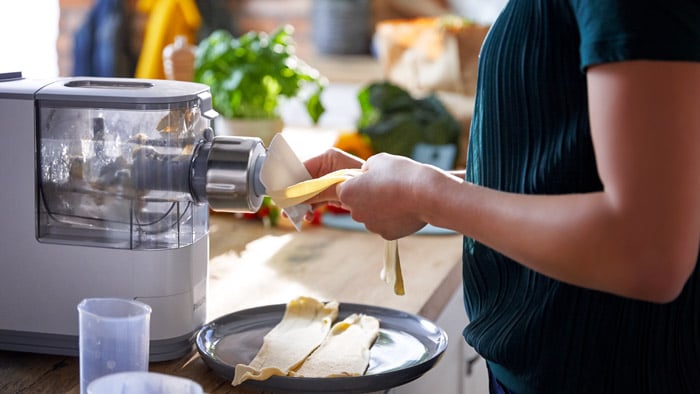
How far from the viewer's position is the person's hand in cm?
91

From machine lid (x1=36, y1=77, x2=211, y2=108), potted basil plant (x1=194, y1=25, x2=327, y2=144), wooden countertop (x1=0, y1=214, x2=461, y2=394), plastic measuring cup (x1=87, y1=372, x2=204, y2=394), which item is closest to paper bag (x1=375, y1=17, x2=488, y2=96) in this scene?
potted basil plant (x1=194, y1=25, x2=327, y2=144)

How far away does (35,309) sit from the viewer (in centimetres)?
117

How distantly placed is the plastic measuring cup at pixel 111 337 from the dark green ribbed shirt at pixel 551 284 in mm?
365

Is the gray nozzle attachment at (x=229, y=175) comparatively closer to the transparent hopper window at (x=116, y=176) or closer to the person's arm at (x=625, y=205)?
the transparent hopper window at (x=116, y=176)

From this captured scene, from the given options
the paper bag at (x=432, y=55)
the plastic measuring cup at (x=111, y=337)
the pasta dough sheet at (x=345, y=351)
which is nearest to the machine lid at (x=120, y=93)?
the plastic measuring cup at (x=111, y=337)

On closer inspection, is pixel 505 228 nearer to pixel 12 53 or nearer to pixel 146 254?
pixel 146 254

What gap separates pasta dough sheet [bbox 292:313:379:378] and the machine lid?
35 centimetres

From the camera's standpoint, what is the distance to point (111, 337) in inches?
38.1

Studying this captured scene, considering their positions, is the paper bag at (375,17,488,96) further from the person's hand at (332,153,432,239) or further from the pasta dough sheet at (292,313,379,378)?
the person's hand at (332,153,432,239)

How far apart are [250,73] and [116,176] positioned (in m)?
1.07

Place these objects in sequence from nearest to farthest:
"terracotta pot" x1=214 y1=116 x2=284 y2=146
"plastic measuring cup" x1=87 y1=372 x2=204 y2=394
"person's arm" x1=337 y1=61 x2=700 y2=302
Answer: "person's arm" x1=337 y1=61 x2=700 y2=302
"plastic measuring cup" x1=87 y1=372 x2=204 y2=394
"terracotta pot" x1=214 y1=116 x2=284 y2=146

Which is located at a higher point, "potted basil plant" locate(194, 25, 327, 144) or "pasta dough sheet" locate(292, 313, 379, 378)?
"potted basil plant" locate(194, 25, 327, 144)

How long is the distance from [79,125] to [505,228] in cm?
56

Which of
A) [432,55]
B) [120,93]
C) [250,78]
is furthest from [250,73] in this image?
[120,93]
